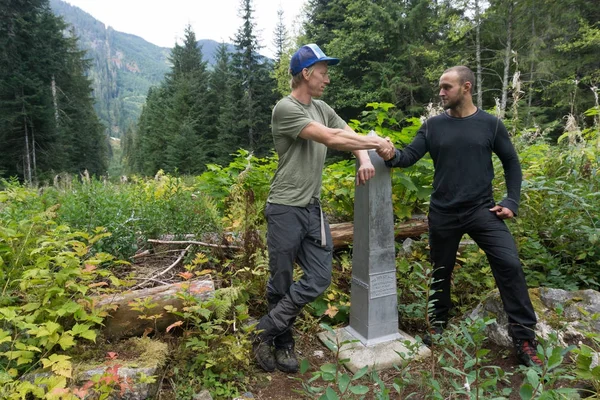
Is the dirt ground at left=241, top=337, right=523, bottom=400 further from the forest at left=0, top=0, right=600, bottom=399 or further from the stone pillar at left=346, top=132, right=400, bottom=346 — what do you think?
the stone pillar at left=346, top=132, right=400, bottom=346

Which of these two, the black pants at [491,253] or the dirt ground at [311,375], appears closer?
the dirt ground at [311,375]

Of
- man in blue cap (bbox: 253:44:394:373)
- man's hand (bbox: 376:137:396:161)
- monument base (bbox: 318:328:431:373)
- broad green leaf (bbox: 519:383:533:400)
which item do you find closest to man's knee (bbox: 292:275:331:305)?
man in blue cap (bbox: 253:44:394:373)

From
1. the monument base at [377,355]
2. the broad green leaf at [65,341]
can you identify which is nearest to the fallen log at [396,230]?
the monument base at [377,355]

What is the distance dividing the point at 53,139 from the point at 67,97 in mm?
9905

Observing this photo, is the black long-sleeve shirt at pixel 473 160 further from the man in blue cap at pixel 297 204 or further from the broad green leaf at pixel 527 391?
the broad green leaf at pixel 527 391

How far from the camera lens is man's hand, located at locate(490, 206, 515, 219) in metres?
3.03

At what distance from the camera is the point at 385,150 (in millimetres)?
3219

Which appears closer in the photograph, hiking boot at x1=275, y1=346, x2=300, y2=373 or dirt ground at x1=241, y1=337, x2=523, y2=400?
dirt ground at x1=241, y1=337, x2=523, y2=400

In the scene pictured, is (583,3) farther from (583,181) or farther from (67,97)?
(67,97)

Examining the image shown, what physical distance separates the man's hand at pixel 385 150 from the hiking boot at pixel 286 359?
6.00 feet

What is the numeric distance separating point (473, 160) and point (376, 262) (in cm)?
118

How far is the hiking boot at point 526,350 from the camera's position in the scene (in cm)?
285

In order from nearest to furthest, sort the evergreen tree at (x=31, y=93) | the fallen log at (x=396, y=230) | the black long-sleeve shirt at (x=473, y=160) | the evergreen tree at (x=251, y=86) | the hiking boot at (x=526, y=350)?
the hiking boot at (x=526, y=350), the black long-sleeve shirt at (x=473, y=160), the fallen log at (x=396, y=230), the evergreen tree at (x=31, y=93), the evergreen tree at (x=251, y=86)

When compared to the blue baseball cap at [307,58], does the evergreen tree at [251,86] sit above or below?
above
